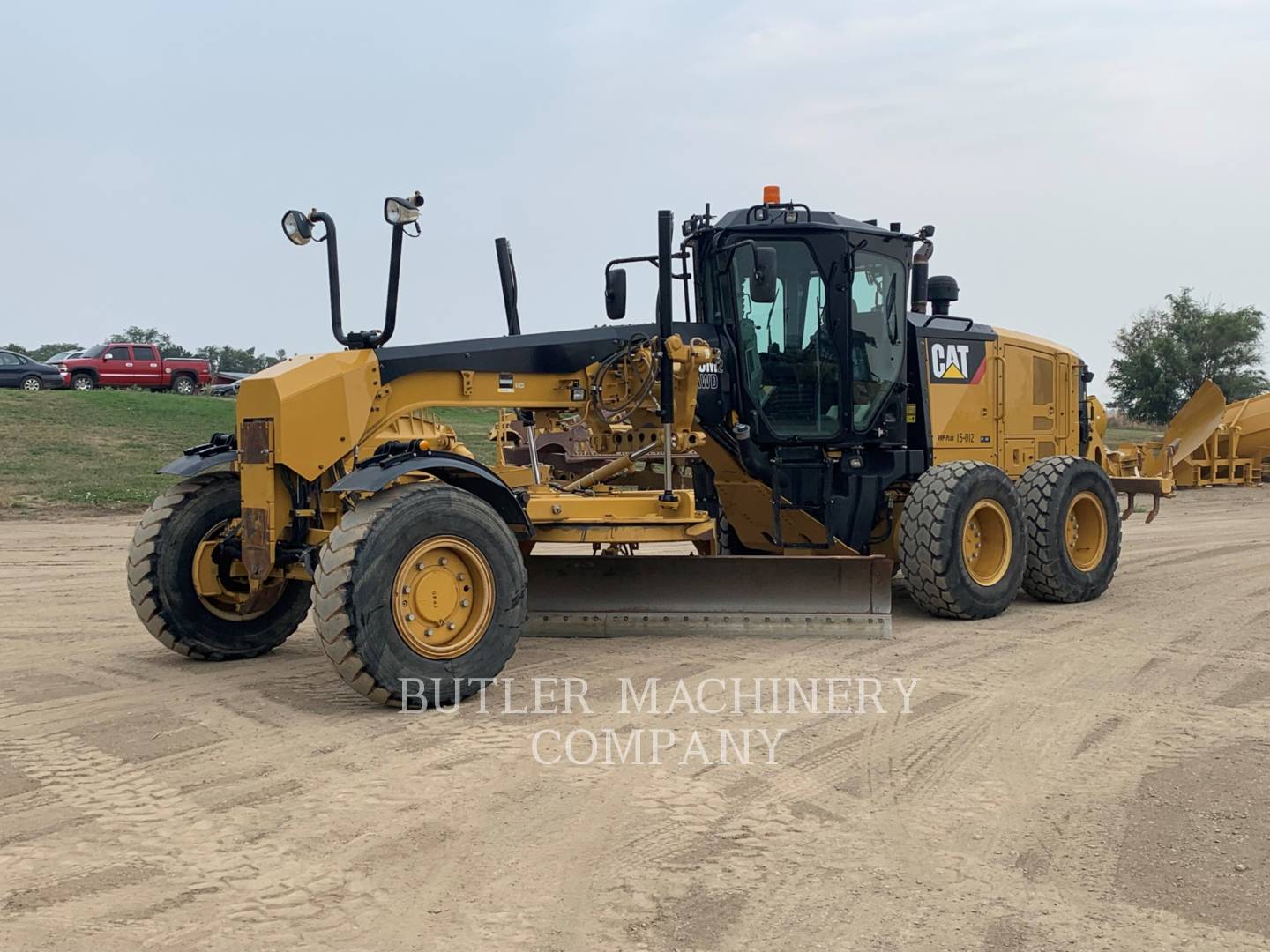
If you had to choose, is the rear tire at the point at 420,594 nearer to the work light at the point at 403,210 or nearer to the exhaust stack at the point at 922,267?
the work light at the point at 403,210

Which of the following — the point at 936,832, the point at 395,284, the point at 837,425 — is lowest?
the point at 936,832

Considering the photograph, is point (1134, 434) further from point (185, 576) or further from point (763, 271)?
point (185, 576)

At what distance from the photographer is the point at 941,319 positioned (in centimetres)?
1029

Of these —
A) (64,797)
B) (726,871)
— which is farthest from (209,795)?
(726,871)

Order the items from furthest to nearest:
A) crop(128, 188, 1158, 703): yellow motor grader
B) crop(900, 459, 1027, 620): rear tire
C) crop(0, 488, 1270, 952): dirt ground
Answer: crop(900, 459, 1027, 620): rear tire
crop(128, 188, 1158, 703): yellow motor grader
crop(0, 488, 1270, 952): dirt ground

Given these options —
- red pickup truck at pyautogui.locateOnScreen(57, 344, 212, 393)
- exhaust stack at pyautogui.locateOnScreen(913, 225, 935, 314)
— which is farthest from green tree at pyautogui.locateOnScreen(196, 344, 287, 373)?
exhaust stack at pyautogui.locateOnScreen(913, 225, 935, 314)

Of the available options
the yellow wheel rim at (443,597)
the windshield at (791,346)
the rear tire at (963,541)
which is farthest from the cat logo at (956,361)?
the yellow wheel rim at (443,597)

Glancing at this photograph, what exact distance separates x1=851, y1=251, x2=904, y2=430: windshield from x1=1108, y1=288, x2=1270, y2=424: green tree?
3749cm

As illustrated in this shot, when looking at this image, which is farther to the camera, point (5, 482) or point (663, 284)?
point (5, 482)

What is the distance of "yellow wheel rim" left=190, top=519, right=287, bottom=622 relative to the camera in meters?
7.12

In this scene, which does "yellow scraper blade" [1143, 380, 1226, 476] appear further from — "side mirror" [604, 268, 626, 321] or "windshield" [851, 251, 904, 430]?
"side mirror" [604, 268, 626, 321]

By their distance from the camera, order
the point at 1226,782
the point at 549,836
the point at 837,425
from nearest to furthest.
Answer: the point at 549,836
the point at 1226,782
the point at 837,425

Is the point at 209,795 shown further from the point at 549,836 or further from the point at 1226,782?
the point at 1226,782

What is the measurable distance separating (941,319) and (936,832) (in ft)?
21.3
